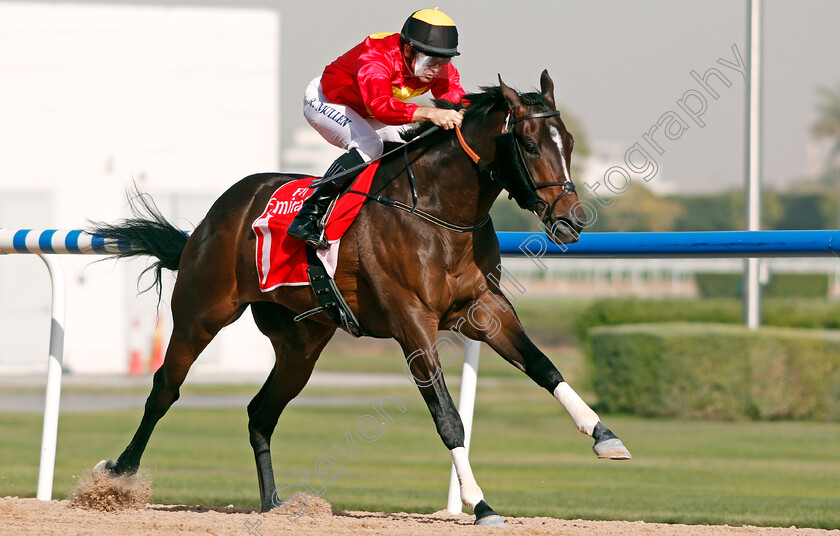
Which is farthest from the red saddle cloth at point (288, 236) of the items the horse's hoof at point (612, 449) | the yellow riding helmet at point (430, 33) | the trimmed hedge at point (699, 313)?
the trimmed hedge at point (699, 313)

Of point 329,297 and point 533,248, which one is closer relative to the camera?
point 329,297

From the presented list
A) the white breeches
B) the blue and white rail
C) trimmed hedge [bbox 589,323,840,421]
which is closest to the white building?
trimmed hedge [bbox 589,323,840,421]

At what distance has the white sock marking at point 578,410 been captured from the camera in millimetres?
3965

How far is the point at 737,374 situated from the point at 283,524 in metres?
9.79

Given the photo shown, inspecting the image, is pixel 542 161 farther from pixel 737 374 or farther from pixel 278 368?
pixel 737 374

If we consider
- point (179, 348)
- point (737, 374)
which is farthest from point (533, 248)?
point (737, 374)

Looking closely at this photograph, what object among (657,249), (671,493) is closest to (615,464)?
(671,493)

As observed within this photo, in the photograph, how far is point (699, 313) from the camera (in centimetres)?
1838

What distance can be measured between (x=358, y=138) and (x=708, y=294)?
34.5 meters

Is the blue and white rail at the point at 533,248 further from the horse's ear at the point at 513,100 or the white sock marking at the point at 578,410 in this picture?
the horse's ear at the point at 513,100

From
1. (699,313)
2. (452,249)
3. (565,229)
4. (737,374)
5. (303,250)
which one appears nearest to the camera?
(565,229)

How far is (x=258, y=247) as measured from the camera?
4.73 metres

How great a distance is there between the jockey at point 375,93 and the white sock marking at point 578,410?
1.12 meters

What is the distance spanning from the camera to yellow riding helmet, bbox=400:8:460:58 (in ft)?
14.2
